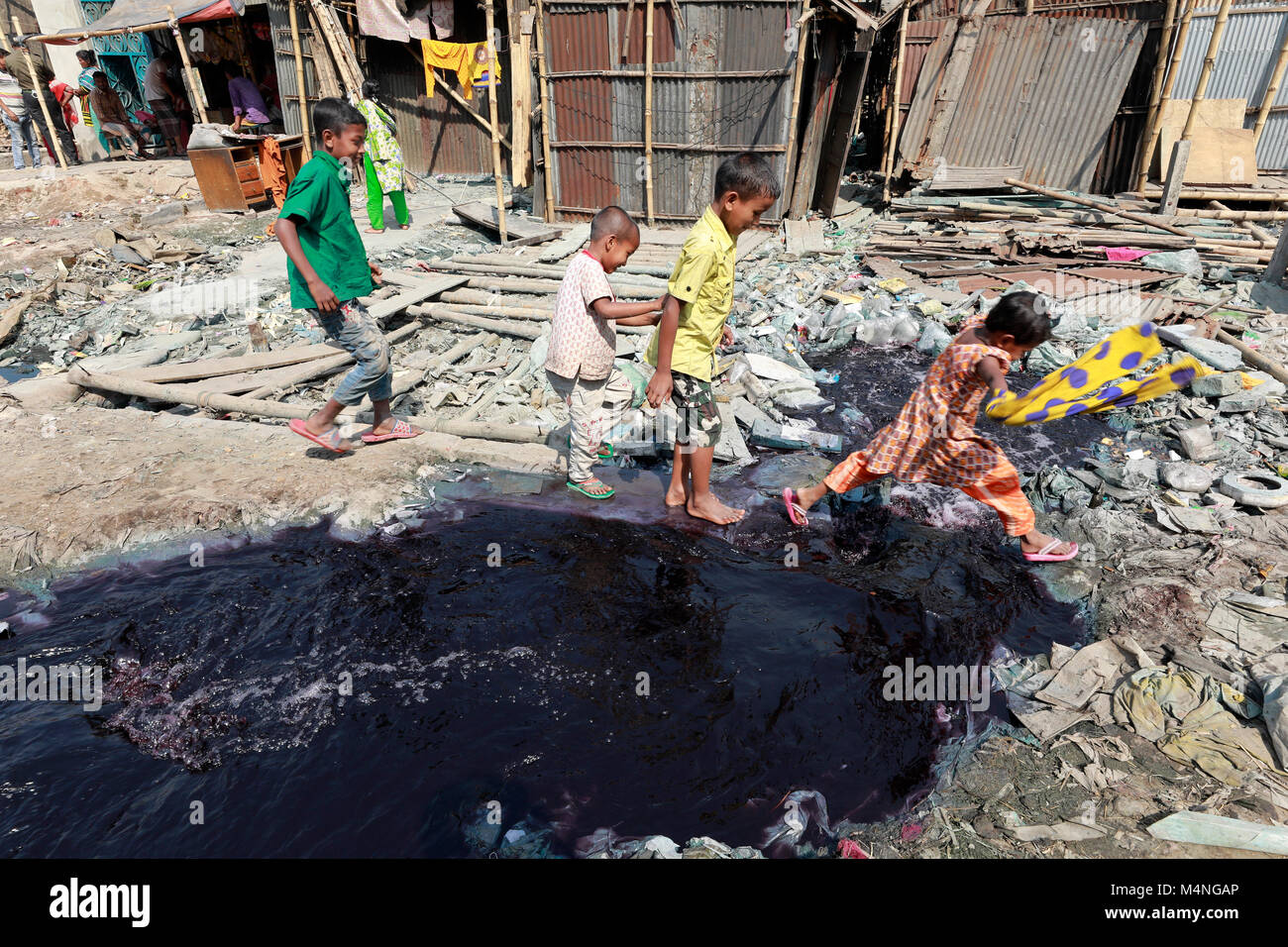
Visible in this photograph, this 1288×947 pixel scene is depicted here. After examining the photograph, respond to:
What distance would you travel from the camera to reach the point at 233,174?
37.7ft

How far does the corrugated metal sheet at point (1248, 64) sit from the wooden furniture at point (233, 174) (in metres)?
15.3

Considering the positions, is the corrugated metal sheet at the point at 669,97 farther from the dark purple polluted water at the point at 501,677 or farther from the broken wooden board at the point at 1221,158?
the dark purple polluted water at the point at 501,677

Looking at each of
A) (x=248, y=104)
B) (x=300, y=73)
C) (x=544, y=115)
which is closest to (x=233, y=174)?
(x=300, y=73)

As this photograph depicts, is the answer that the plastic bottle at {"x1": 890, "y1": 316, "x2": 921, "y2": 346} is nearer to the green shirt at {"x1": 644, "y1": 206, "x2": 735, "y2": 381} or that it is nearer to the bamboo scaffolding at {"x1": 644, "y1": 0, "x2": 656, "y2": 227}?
the green shirt at {"x1": 644, "y1": 206, "x2": 735, "y2": 381}

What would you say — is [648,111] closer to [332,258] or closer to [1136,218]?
[1136,218]

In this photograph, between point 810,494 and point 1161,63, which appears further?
point 1161,63

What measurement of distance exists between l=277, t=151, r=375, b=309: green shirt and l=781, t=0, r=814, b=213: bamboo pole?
7565 millimetres

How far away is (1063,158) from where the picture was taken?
10.5 m

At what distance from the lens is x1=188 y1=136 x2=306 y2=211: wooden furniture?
11430mm

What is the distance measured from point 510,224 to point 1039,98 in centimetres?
812

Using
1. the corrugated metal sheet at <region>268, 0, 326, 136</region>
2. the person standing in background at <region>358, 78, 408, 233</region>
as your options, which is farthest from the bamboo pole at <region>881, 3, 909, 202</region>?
the corrugated metal sheet at <region>268, 0, 326, 136</region>
